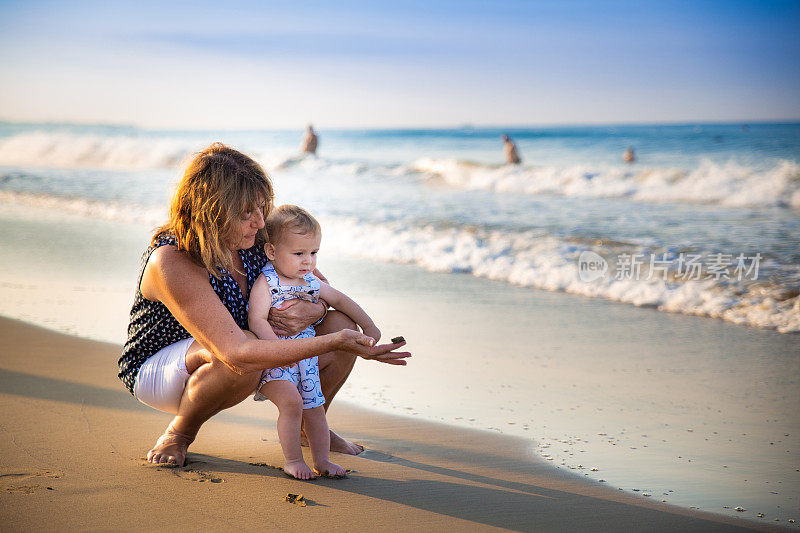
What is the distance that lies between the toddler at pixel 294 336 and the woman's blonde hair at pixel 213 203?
24 cm

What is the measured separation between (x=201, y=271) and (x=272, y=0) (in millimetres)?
20738

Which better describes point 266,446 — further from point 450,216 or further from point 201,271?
point 450,216

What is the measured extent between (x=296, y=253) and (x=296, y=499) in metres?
0.93

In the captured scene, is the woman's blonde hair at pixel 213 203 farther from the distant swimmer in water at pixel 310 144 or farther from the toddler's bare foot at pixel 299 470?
the distant swimmer in water at pixel 310 144

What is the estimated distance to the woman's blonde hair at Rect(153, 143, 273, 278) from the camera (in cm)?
253

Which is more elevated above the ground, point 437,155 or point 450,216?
point 437,155

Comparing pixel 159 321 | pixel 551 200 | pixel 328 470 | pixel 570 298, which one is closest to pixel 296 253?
pixel 159 321

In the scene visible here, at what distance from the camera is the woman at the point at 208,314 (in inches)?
95.7

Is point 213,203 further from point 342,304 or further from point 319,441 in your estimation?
point 319,441

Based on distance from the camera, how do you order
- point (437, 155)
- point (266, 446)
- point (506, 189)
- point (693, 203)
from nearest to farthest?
1. point (266, 446)
2. point (693, 203)
3. point (506, 189)
4. point (437, 155)

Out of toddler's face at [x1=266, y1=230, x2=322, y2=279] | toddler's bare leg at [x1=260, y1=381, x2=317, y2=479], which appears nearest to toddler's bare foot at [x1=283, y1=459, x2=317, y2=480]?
toddler's bare leg at [x1=260, y1=381, x2=317, y2=479]

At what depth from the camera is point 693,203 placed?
14250mm

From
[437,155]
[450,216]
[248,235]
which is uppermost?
[437,155]

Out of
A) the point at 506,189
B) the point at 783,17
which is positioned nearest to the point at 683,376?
the point at 506,189
